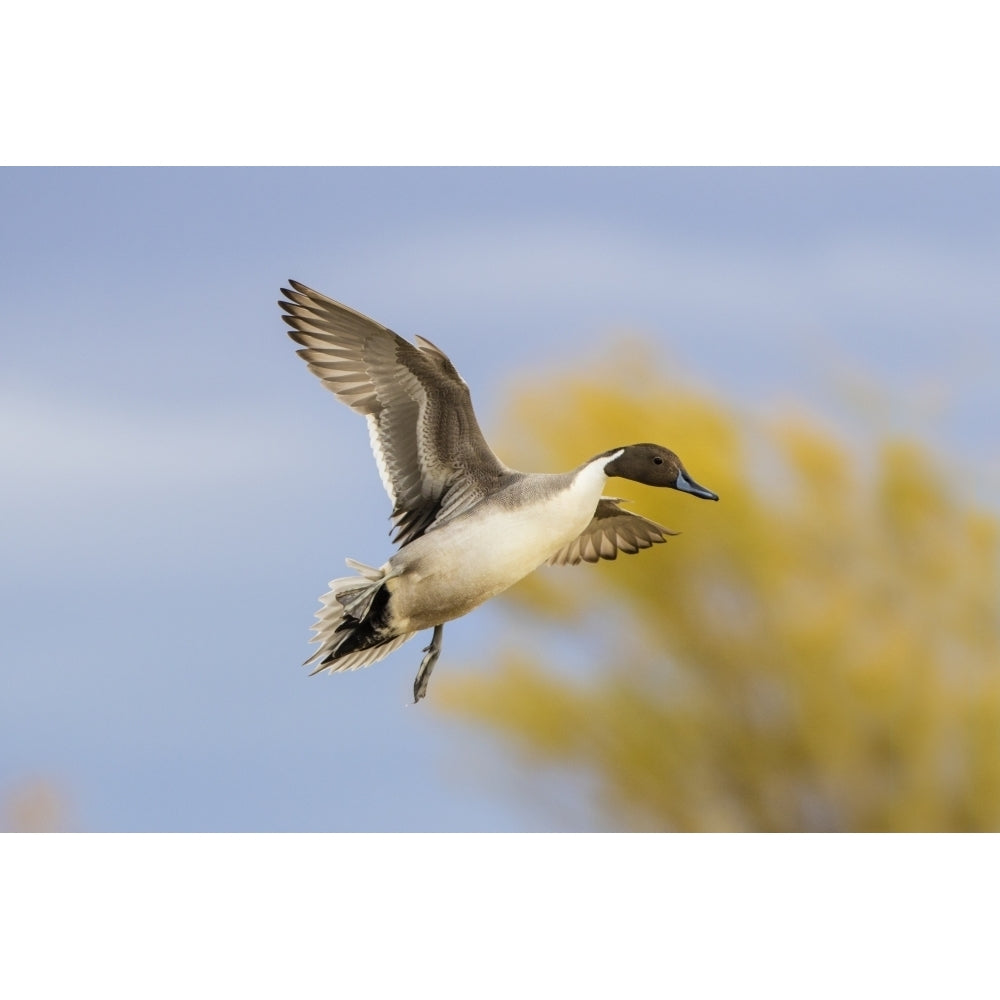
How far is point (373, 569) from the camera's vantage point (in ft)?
11.2

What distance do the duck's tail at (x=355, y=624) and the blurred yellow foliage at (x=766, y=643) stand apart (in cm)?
56

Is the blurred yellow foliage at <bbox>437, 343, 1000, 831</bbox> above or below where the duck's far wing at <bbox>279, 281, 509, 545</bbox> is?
below

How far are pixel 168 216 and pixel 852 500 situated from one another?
190 cm

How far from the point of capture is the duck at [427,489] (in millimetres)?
3336

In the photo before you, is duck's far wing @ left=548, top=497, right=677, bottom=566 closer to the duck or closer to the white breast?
the duck

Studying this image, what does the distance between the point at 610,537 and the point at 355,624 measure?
0.66 m

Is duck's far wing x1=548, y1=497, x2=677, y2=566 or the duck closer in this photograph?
the duck

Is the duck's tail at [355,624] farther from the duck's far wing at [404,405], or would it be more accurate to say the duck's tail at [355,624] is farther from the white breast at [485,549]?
the duck's far wing at [404,405]

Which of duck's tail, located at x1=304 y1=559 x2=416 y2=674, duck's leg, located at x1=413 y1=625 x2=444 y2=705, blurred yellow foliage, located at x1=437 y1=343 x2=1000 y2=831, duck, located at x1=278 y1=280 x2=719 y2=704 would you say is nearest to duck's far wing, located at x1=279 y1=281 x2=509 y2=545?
duck, located at x1=278 y1=280 x2=719 y2=704

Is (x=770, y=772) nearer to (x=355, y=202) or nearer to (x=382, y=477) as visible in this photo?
(x=382, y=477)

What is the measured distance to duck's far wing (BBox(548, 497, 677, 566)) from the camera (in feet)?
11.9

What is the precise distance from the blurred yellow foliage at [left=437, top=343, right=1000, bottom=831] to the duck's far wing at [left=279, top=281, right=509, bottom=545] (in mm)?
617

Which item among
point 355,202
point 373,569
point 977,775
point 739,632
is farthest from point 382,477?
point 977,775

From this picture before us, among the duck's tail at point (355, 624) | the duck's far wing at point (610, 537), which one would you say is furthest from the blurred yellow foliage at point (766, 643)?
the duck's tail at point (355, 624)
